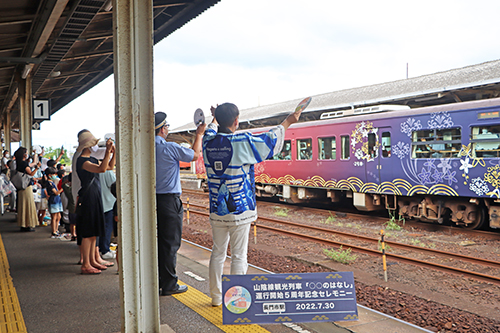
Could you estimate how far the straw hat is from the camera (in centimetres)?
525

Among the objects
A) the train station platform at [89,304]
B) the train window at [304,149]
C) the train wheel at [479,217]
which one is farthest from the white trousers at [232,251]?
the train window at [304,149]

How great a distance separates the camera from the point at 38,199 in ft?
30.7

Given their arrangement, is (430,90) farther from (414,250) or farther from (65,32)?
(65,32)

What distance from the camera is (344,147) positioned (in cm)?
1275

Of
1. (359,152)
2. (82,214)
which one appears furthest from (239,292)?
(359,152)

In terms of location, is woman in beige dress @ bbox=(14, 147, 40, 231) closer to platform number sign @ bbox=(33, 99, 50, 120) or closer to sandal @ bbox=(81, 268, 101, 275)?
platform number sign @ bbox=(33, 99, 50, 120)

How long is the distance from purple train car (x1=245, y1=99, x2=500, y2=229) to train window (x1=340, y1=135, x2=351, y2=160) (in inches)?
1.2

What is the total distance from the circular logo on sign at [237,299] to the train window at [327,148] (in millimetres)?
10039

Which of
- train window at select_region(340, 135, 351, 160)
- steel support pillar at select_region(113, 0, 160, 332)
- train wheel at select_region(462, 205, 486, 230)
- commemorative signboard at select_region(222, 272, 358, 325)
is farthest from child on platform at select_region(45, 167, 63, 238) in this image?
train wheel at select_region(462, 205, 486, 230)

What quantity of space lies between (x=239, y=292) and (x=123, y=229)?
113 cm

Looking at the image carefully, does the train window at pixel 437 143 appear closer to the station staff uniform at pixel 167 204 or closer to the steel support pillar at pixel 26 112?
the station staff uniform at pixel 167 204

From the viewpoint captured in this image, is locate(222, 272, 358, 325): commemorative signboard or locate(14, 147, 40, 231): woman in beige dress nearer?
locate(222, 272, 358, 325): commemorative signboard

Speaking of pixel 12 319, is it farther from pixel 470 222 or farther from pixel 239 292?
pixel 470 222

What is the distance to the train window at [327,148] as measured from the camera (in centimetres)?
1320
